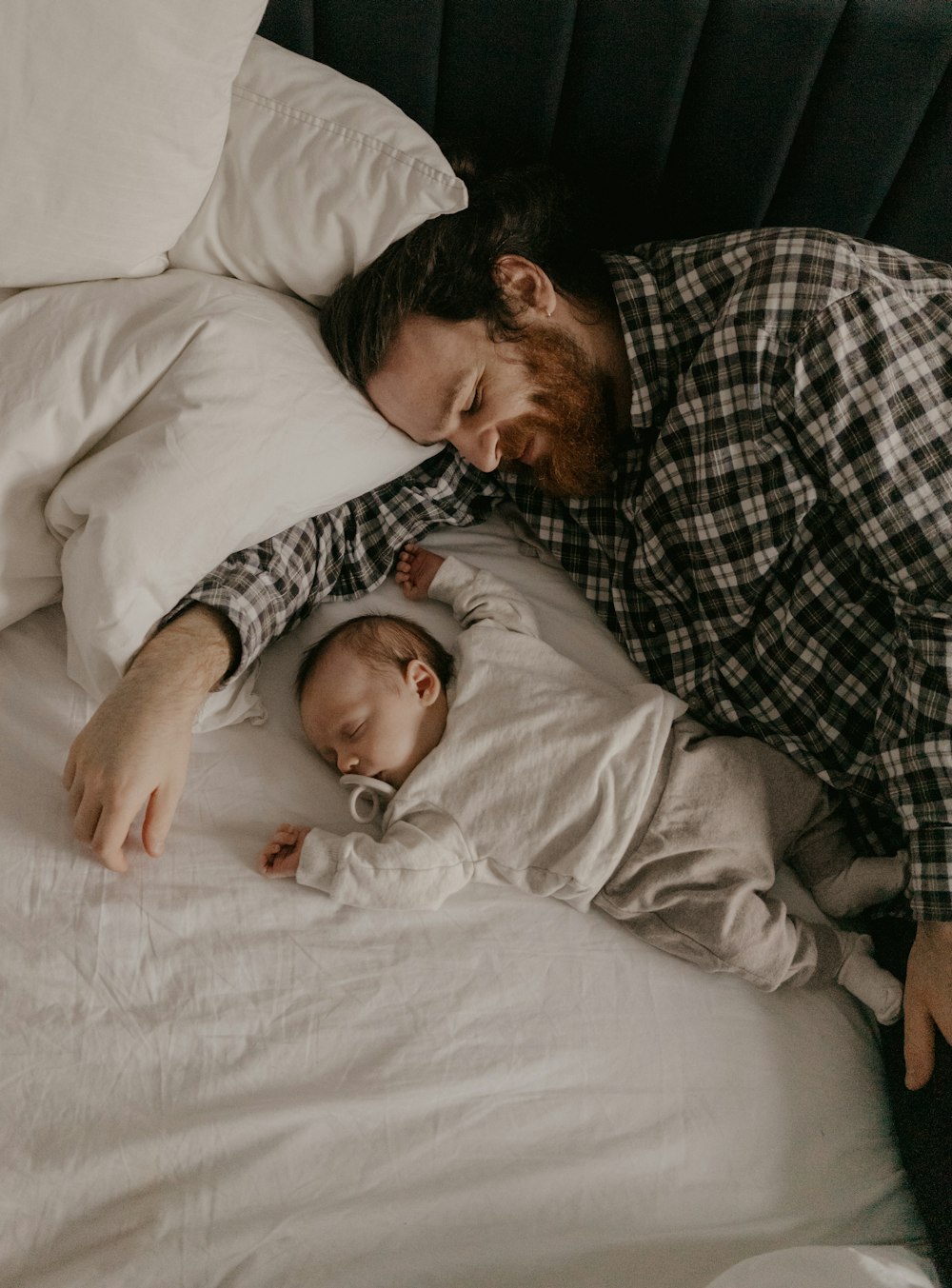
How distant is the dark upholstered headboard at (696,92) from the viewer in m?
1.15

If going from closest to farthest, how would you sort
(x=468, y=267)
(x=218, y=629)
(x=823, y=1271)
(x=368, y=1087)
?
(x=823, y=1271) < (x=368, y=1087) < (x=218, y=629) < (x=468, y=267)

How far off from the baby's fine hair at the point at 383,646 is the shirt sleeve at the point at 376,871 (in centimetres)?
22

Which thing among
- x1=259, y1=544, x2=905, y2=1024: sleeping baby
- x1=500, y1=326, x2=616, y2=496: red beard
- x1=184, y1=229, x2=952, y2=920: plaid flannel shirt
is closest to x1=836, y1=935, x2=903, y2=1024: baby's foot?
Answer: x1=259, y1=544, x2=905, y2=1024: sleeping baby

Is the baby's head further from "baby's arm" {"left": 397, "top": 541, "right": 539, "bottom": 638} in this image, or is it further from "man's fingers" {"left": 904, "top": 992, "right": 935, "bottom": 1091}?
"man's fingers" {"left": 904, "top": 992, "right": 935, "bottom": 1091}

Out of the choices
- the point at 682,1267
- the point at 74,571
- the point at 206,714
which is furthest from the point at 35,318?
the point at 682,1267

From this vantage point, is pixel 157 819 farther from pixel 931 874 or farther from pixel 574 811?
pixel 931 874

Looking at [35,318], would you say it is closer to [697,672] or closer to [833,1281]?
[697,672]

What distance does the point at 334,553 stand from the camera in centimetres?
129

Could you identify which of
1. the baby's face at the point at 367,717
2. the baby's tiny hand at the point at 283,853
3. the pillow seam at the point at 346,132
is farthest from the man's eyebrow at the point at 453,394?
the baby's tiny hand at the point at 283,853

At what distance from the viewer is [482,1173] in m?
0.87

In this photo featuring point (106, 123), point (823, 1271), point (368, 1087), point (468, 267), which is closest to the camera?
point (823, 1271)

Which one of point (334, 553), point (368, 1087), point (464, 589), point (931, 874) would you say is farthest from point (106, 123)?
point (931, 874)

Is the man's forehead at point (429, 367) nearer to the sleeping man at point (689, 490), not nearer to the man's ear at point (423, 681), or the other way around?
the sleeping man at point (689, 490)

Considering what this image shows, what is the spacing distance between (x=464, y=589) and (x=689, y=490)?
1.09 ft
